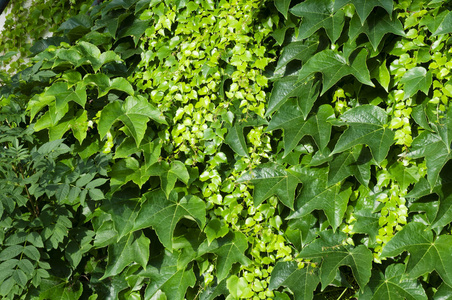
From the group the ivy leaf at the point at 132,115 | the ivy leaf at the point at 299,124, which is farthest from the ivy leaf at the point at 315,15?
the ivy leaf at the point at 132,115

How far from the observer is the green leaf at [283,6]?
5.67 feet

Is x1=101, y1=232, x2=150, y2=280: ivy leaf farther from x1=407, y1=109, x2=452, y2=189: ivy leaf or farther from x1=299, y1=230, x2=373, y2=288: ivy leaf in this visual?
x1=407, y1=109, x2=452, y2=189: ivy leaf

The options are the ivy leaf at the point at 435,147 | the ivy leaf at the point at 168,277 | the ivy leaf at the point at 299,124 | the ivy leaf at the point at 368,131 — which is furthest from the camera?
the ivy leaf at the point at 168,277

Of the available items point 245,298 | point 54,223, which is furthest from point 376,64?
point 54,223

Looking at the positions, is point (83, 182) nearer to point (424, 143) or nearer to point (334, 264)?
point (334, 264)

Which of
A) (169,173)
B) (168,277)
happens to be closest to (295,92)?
(169,173)

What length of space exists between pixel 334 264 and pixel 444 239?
411 millimetres

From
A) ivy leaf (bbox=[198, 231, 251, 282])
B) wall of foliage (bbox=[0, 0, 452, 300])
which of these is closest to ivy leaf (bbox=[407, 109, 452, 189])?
wall of foliage (bbox=[0, 0, 452, 300])

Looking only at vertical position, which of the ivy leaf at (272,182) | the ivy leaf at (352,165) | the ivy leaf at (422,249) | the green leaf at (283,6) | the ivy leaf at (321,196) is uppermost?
the green leaf at (283,6)

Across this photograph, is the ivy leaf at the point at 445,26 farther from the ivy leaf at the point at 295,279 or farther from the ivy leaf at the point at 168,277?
the ivy leaf at the point at 168,277

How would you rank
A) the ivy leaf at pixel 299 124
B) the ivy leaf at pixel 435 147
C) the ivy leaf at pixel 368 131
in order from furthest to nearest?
the ivy leaf at pixel 299 124 → the ivy leaf at pixel 368 131 → the ivy leaf at pixel 435 147

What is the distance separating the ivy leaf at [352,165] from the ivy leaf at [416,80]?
0.90 ft

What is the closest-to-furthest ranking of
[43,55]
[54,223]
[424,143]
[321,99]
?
[424,143] < [321,99] < [54,223] < [43,55]

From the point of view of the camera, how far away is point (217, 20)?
2018 millimetres
